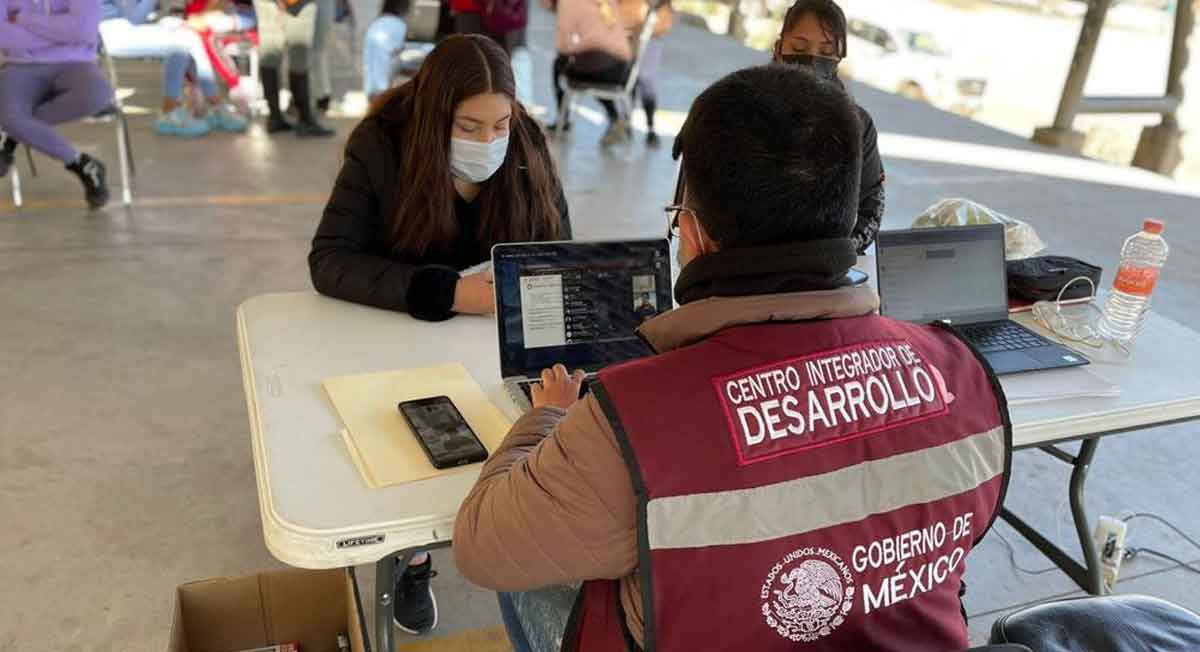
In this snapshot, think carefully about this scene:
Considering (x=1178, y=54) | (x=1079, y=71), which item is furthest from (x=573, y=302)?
(x=1178, y=54)

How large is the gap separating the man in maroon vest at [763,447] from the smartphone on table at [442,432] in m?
0.25

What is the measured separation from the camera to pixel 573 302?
1.54m

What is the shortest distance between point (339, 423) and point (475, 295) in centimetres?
43

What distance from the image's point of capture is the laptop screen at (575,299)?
1508 millimetres

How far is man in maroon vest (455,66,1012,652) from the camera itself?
0.94 meters

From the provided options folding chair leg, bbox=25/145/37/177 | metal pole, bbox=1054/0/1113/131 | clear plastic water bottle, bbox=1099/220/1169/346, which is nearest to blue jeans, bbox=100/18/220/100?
folding chair leg, bbox=25/145/37/177

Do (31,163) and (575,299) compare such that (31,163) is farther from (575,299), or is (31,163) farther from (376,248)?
(575,299)

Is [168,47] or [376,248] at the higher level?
[376,248]

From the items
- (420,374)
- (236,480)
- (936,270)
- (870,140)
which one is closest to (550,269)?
(420,374)

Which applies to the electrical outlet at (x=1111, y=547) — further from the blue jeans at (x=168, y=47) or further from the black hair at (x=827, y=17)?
the blue jeans at (x=168, y=47)

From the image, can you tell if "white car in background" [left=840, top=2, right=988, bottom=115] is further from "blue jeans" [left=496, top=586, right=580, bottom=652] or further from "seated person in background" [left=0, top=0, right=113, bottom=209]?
"blue jeans" [left=496, top=586, right=580, bottom=652]

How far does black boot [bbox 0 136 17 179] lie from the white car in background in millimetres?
7067

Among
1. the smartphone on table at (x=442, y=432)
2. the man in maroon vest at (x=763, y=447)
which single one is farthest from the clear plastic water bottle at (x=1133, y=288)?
the smartphone on table at (x=442, y=432)

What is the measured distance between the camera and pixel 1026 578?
231cm
